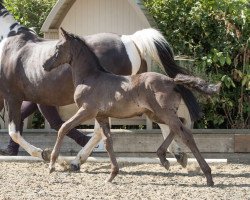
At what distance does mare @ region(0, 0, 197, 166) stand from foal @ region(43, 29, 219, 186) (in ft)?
2.09

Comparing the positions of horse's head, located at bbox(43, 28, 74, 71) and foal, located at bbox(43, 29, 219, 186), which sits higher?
horse's head, located at bbox(43, 28, 74, 71)

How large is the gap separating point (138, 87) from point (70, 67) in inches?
55.8

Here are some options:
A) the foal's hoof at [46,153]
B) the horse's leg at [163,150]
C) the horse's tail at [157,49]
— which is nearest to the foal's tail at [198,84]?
the horse's leg at [163,150]

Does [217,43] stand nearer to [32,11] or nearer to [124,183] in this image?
[32,11]

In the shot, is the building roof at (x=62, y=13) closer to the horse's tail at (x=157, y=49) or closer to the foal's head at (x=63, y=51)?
the horse's tail at (x=157, y=49)

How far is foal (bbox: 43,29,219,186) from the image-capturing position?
676cm

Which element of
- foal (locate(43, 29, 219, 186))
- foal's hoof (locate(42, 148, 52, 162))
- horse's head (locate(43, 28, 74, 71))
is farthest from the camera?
foal's hoof (locate(42, 148, 52, 162))

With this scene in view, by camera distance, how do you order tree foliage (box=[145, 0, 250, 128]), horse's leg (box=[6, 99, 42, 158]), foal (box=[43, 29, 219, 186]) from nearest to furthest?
foal (box=[43, 29, 219, 186]) → horse's leg (box=[6, 99, 42, 158]) → tree foliage (box=[145, 0, 250, 128])

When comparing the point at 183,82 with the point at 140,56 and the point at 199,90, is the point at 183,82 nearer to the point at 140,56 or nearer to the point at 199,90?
the point at 199,90

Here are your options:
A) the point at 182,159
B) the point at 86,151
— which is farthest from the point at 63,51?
the point at 182,159

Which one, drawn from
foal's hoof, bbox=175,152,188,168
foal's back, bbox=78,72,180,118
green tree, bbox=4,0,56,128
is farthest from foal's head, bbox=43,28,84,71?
green tree, bbox=4,0,56,128

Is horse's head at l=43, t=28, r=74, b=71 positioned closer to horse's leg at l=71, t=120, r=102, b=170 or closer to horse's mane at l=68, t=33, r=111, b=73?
horse's mane at l=68, t=33, r=111, b=73

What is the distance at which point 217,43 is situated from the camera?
9.91 m

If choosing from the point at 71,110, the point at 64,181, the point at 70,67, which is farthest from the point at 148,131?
the point at 64,181
